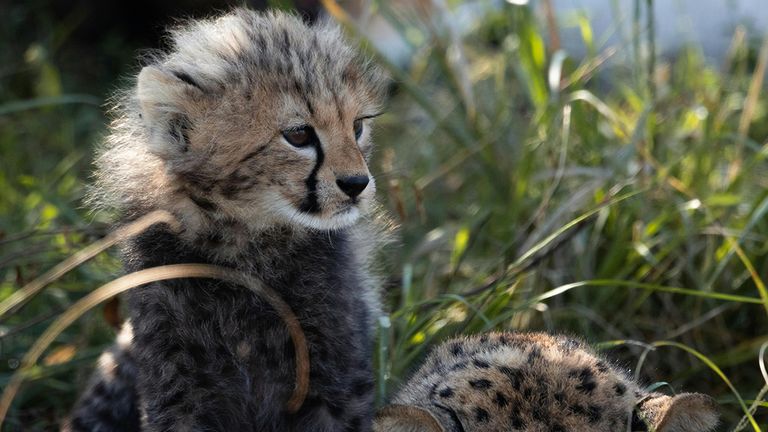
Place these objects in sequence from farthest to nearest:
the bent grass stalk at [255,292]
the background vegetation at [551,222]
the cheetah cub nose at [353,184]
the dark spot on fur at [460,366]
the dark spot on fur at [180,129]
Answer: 1. the background vegetation at [551,222]
2. the dark spot on fur at [180,129]
3. the cheetah cub nose at [353,184]
4. the bent grass stalk at [255,292]
5. the dark spot on fur at [460,366]

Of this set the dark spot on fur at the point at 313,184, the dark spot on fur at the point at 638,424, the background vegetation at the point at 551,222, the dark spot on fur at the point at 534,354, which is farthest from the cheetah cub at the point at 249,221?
the dark spot on fur at the point at 638,424

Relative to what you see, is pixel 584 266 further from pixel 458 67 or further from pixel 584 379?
pixel 584 379

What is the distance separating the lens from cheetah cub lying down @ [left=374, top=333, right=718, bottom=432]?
86.3 inches

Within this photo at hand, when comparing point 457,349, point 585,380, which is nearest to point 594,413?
point 585,380

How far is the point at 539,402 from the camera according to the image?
2.22m

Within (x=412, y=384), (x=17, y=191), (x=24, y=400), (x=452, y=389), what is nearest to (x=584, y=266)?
(x=412, y=384)

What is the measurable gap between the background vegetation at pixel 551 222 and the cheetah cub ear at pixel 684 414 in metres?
0.81

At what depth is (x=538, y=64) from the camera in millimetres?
4578

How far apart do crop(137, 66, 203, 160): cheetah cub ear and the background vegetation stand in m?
0.72

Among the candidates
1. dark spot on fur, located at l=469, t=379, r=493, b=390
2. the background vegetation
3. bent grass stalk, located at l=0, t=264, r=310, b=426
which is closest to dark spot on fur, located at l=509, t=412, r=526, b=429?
dark spot on fur, located at l=469, t=379, r=493, b=390

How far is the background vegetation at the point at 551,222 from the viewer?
3.67 meters

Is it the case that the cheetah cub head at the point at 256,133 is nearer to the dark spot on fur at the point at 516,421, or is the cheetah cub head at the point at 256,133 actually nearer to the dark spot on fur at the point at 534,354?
the dark spot on fur at the point at 534,354

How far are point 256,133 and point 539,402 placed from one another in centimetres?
107

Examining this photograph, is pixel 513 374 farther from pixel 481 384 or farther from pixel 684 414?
pixel 684 414
